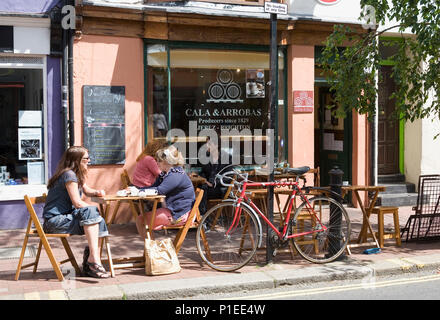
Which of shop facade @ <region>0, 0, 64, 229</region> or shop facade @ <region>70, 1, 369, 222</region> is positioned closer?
shop facade @ <region>0, 0, 64, 229</region>

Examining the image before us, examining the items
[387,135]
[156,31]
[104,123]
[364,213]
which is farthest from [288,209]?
[387,135]

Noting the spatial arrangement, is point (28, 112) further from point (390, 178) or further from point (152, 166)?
point (390, 178)

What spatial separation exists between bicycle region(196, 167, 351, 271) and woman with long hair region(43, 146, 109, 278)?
1.22 m

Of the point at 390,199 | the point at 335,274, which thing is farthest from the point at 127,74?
the point at 390,199

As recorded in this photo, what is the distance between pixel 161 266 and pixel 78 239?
2667 mm

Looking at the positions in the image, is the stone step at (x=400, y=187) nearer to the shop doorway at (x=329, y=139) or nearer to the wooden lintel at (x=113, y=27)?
the shop doorway at (x=329, y=139)

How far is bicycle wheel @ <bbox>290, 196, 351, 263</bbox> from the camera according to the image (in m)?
7.16

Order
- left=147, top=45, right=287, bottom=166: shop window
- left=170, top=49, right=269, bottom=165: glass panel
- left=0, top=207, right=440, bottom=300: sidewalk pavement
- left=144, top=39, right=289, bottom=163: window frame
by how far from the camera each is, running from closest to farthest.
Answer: left=0, top=207, right=440, bottom=300: sidewalk pavement, left=144, top=39, right=289, bottom=163: window frame, left=147, top=45, right=287, bottom=166: shop window, left=170, top=49, right=269, bottom=165: glass panel

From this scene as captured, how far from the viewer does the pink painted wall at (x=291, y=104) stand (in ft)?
36.8

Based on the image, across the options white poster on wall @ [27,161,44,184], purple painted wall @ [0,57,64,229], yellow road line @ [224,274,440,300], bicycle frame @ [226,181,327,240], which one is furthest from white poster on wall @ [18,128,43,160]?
yellow road line @ [224,274,440,300]

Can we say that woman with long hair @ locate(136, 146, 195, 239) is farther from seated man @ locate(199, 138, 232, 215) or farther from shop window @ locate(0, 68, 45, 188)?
shop window @ locate(0, 68, 45, 188)

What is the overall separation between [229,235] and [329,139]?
6.32 m

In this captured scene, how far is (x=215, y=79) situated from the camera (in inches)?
425

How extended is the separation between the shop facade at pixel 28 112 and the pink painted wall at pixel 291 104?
14.7ft
